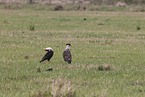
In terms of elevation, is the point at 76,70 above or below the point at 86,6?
above

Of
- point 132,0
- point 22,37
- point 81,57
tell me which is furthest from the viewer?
point 132,0

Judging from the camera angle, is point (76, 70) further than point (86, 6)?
No

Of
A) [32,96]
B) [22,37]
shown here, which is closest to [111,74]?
[32,96]

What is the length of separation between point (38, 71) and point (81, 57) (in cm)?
352

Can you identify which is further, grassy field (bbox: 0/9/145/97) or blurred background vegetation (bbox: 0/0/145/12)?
blurred background vegetation (bbox: 0/0/145/12)

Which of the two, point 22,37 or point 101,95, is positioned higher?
point 101,95

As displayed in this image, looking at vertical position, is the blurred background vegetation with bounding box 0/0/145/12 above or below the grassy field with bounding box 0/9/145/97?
below

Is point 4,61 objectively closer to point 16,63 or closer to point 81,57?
point 16,63

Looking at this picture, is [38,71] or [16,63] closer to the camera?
[38,71]

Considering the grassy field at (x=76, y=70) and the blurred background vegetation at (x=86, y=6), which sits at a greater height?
the grassy field at (x=76, y=70)

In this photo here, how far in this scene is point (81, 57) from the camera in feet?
44.1

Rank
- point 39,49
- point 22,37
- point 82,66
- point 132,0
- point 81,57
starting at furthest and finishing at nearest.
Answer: point 132,0 < point 22,37 < point 39,49 < point 81,57 < point 82,66

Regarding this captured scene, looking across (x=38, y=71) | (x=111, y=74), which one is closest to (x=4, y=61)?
(x=38, y=71)

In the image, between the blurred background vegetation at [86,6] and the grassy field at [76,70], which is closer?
the grassy field at [76,70]
